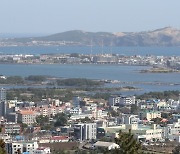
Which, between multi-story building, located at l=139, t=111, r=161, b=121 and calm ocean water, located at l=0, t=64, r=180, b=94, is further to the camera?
calm ocean water, located at l=0, t=64, r=180, b=94

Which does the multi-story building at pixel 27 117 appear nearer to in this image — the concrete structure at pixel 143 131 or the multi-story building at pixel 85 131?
the multi-story building at pixel 85 131

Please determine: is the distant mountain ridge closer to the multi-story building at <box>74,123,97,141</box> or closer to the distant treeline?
the distant treeline

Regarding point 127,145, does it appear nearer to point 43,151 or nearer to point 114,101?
point 43,151

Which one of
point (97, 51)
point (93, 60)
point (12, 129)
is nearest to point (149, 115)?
point (12, 129)

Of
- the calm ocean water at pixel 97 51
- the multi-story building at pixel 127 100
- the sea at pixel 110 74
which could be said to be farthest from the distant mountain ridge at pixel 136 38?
the multi-story building at pixel 127 100

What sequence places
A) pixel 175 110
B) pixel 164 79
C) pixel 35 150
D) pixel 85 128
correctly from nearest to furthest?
pixel 35 150 < pixel 85 128 < pixel 175 110 < pixel 164 79

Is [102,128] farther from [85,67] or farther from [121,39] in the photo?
[121,39]

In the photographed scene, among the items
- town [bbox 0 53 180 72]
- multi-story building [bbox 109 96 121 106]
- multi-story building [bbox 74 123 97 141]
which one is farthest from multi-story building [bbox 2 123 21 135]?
town [bbox 0 53 180 72]

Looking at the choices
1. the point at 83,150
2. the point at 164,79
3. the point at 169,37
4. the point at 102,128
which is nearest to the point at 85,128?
the point at 102,128

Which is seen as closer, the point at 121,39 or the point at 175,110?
the point at 175,110
